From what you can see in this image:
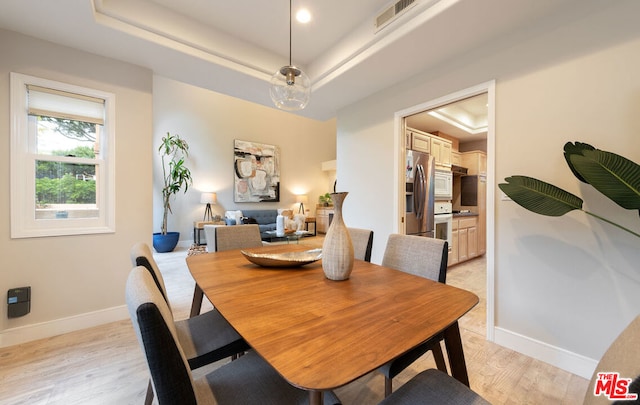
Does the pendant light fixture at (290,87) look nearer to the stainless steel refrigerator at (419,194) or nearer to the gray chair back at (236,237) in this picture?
the gray chair back at (236,237)

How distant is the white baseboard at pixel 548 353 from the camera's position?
5.21 feet

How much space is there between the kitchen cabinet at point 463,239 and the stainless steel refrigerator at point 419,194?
627 mm

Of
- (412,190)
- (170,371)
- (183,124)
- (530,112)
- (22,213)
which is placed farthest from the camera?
(183,124)

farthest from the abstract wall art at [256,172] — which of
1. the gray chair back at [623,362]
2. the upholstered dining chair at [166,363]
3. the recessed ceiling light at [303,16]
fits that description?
the gray chair back at [623,362]

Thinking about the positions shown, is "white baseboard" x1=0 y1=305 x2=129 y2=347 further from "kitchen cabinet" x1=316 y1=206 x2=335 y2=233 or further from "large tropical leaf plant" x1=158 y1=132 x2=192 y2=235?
"kitchen cabinet" x1=316 y1=206 x2=335 y2=233

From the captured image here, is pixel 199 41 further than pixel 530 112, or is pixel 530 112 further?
pixel 199 41

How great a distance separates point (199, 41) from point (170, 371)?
2.58 metres

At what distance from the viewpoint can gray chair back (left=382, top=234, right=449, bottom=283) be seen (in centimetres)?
141

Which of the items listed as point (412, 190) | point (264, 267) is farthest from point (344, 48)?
point (264, 267)

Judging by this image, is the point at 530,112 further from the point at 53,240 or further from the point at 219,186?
the point at 219,186

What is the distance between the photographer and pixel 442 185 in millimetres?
4098

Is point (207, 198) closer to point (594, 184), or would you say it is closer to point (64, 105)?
point (64, 105)

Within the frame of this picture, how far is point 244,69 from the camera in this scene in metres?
2.50

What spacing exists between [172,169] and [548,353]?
22.2 ft
